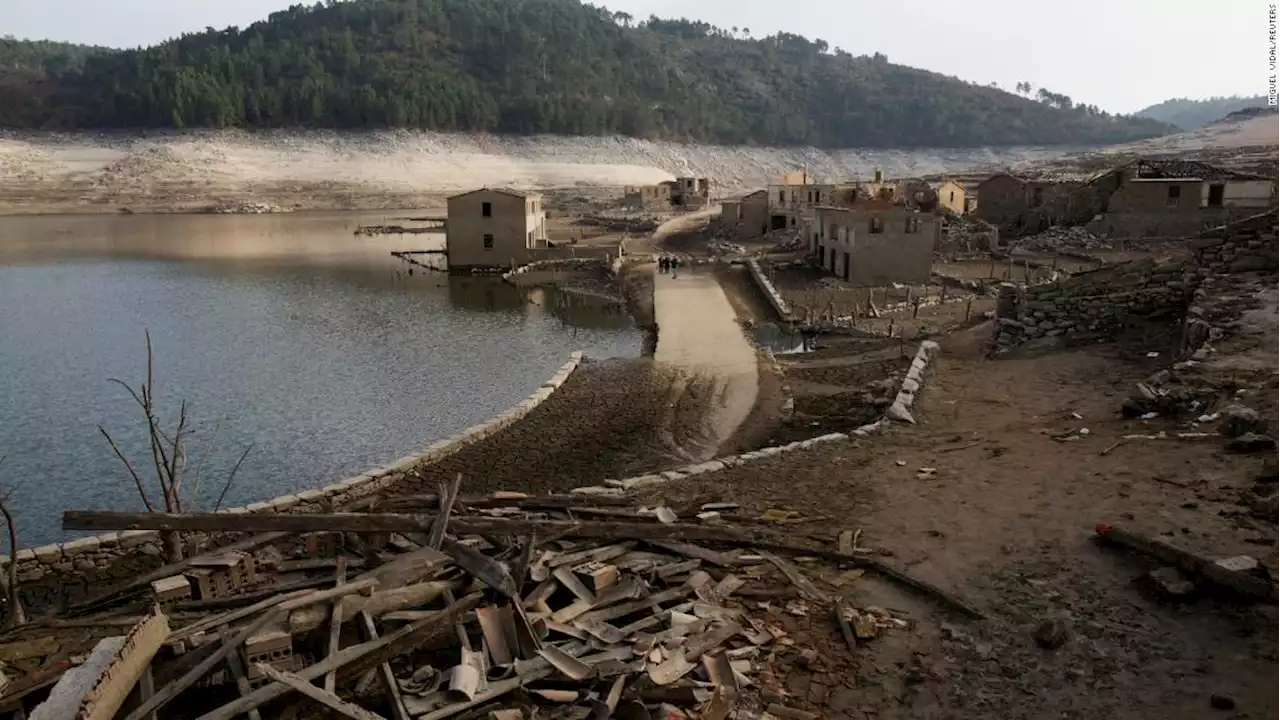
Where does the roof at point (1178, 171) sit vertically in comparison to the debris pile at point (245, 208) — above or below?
above

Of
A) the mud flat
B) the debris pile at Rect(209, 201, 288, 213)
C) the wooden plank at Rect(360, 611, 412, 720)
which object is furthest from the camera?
the mud flat

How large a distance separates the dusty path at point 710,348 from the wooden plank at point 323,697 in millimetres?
12102

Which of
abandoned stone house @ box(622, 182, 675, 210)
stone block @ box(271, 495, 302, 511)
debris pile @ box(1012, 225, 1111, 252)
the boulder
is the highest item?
abandoned stone house @ box(622, 182, 675, 210)

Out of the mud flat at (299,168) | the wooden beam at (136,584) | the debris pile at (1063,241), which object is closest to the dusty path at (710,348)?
the wooden beam at (136,584)

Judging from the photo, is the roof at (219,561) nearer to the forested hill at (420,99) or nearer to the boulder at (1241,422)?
the boulder at (1241,422)

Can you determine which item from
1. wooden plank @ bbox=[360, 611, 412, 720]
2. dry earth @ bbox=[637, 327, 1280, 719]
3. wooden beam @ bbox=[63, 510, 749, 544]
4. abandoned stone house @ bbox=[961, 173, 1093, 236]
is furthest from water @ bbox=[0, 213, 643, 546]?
abandoned stone house @ bbox=[961, 173, 1093, 236]

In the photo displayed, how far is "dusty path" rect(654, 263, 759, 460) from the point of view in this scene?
20.6 meters

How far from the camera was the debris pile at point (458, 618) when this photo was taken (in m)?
6.64

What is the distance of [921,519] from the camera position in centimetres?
1077

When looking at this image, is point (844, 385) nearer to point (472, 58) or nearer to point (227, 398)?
point (227, 398)

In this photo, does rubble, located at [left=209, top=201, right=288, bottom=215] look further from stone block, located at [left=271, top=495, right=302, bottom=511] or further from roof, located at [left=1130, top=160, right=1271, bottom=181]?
stone block, located at [left=271, top=495, right=302, bottom=511]

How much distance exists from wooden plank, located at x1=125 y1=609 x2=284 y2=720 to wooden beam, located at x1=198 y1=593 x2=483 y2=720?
39 centimetres

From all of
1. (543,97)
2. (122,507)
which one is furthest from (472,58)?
(122,507)

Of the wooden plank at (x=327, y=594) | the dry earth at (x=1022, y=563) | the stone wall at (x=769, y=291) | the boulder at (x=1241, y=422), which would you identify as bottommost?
the stone wall at (x=769, y=291)
